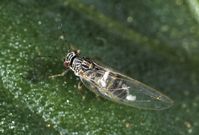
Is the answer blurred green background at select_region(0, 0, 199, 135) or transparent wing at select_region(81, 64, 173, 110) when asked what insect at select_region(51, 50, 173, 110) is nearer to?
transparent wing at select_region(81, 64, 173, 110)

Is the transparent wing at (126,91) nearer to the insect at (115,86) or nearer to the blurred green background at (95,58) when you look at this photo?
the insect at (115,86)

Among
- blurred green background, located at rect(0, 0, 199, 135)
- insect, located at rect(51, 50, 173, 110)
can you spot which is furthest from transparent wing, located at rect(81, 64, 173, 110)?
blurred green background, located at rect(0, 0, 199, 135)

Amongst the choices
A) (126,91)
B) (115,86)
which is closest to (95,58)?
(115,86)

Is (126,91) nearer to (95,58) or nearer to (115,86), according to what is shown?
(115,86)

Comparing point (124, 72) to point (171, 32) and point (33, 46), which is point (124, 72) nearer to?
point (171, 32)

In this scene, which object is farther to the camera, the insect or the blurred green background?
the insect
